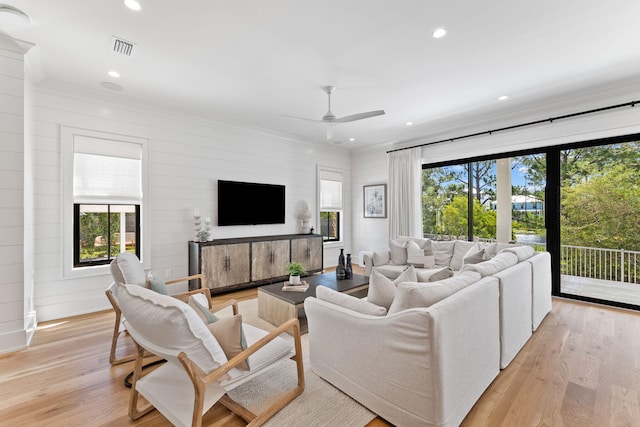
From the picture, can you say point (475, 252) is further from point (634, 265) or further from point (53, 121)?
point (53, 121)

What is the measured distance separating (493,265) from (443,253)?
2.01m

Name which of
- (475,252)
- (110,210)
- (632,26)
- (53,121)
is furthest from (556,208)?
(53,121)

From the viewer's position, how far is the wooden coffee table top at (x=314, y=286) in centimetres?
316

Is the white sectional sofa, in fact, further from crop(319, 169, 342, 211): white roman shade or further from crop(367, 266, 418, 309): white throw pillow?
crop(319, 169, 342, 211): white roman shade

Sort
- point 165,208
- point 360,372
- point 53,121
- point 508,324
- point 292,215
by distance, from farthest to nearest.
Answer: point 292,215, point 165,208, point 53,121, point 508,324, point 360,372

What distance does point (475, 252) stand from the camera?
13.3ft

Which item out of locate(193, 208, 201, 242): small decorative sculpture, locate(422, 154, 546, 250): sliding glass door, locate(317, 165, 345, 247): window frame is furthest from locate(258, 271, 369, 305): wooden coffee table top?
locate(422, 154, 546, 250): sliding glass door

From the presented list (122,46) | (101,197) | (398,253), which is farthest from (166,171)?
(398,253)

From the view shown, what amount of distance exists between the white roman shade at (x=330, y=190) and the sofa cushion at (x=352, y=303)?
449 cm

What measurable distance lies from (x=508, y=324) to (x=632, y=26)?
2821 millimetres

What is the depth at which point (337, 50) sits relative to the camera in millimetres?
2895

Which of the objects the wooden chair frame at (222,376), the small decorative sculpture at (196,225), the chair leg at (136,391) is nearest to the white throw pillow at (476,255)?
the wooden chair frame at (222,376)

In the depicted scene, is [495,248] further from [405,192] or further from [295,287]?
[295,287]

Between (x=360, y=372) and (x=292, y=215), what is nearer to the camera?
(x=360, y=372)
